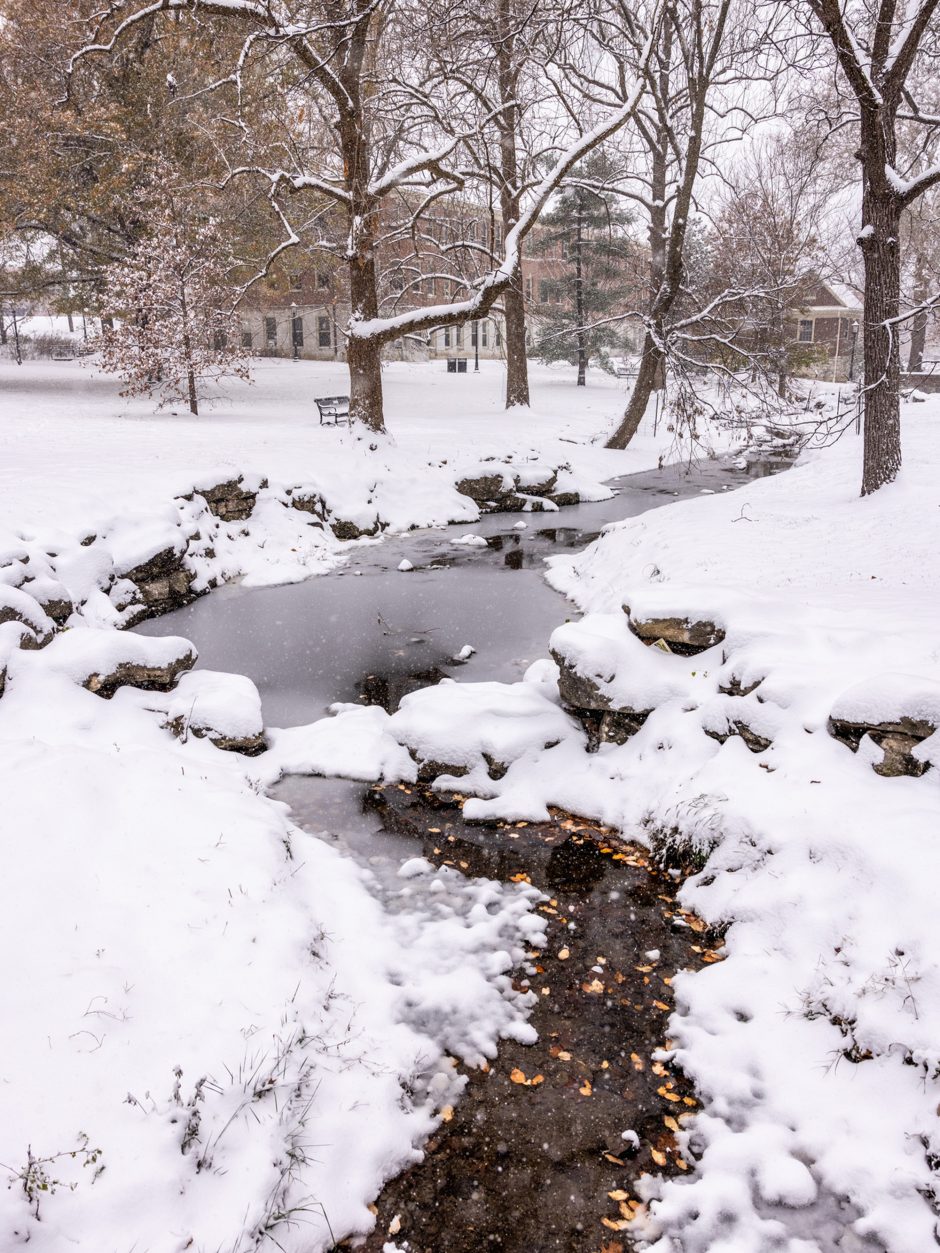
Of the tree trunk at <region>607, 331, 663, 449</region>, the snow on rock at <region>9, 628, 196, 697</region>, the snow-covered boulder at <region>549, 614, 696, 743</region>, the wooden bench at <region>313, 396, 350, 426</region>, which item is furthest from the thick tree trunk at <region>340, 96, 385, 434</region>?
the snow-covered boulder at <region>549, 614, 696, 743</region>

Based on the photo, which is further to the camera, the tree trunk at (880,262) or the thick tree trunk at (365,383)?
the thick tree trunk at (365,383)

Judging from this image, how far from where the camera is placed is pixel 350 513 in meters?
15.1

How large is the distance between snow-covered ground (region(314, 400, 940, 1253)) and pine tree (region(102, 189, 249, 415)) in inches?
607

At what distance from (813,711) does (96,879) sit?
15.6ft

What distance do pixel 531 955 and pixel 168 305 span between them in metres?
20.1

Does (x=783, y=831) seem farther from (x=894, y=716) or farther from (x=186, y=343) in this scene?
(x=186, y=343)

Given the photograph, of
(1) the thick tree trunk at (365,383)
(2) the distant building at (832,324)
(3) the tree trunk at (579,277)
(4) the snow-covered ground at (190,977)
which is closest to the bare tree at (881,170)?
(4) the snow-covered ground at (190,977)

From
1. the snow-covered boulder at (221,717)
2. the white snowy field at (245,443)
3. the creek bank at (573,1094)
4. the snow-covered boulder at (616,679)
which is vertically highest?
the white snowy field at (245,443)

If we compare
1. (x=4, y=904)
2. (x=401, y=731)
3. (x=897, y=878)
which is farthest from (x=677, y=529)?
(x=4, y=904)

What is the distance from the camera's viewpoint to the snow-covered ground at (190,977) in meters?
3.05

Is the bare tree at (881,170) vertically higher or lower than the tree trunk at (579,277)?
lower

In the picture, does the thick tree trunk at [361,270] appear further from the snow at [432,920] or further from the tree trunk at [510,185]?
the snow at [432,920]

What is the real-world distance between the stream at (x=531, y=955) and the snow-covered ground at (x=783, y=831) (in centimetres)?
20

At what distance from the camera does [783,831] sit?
4.88 meters
